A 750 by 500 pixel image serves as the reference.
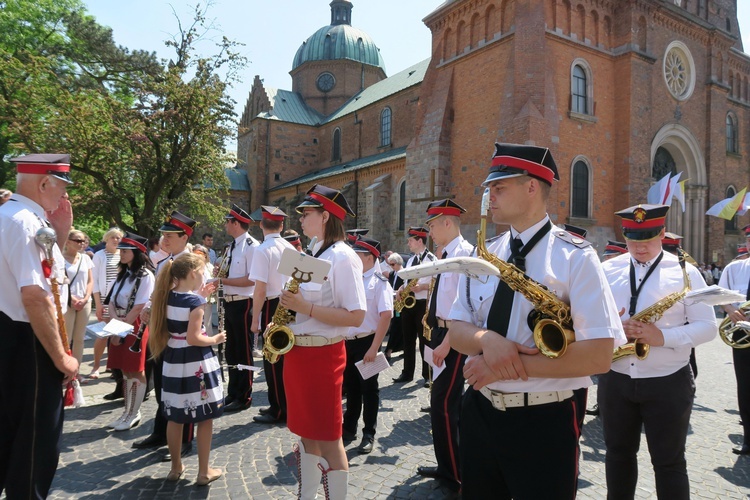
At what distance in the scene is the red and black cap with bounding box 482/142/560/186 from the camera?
2258 millimetres

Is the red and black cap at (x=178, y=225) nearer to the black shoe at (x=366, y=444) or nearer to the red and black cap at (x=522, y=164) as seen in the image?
the black shoe at (x=366, y=444)

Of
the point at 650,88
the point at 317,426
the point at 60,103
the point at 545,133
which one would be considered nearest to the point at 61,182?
the point at 317,426

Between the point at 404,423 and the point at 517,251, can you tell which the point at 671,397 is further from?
the point at 404,423

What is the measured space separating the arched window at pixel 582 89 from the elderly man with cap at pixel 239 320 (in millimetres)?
17642

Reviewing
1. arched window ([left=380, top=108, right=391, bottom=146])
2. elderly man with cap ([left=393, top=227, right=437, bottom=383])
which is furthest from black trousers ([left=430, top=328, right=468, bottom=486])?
arched window ([left=380, top=108, right=391, bottom=146])

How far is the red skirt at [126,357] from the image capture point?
5.49 meters

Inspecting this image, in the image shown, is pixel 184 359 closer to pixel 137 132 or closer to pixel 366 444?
pixel 366 444

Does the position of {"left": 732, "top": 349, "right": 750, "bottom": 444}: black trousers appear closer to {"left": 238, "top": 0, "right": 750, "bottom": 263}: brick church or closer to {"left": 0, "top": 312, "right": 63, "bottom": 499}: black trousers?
{"left": 0, "top": 312, "right": 63, "bottom": 499}: black trousers

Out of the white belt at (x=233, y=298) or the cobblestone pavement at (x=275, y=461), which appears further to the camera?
the white belt at (x=233, y=298)

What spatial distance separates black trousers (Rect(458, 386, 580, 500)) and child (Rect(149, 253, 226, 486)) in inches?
103

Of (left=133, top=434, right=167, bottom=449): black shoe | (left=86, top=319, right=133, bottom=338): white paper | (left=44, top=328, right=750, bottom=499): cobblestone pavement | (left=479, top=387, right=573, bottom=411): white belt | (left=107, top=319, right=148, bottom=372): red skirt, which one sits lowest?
(left=44, top=328, right=750, bottom=499): cobblestone pavement

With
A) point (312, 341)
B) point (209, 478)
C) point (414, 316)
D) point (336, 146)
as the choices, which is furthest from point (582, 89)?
point (336, 146)

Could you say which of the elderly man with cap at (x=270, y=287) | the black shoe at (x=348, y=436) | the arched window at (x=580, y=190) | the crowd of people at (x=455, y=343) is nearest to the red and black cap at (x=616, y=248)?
the crowd of people at (x=455, y=343)

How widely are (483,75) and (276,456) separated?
1928 centimetres
